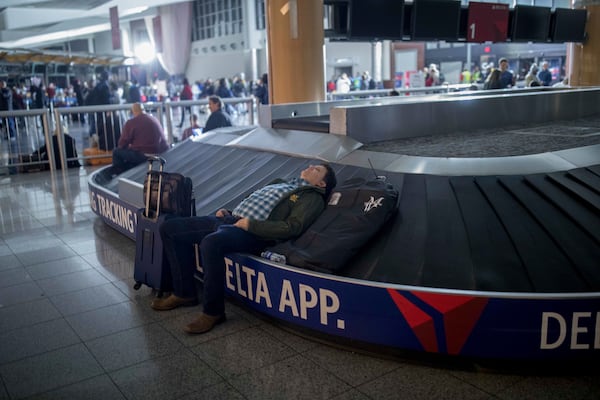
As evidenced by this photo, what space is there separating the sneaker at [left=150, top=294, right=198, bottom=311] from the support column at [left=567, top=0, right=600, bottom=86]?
14.7 m

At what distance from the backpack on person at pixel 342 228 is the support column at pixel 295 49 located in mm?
6195

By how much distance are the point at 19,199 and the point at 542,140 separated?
26.5 ft

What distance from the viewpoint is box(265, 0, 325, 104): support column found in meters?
9.90

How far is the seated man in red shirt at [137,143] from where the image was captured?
9.23 m

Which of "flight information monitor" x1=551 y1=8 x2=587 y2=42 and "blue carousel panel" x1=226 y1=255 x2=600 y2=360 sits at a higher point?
"flight information monitor" x1=551 y1=8 x2=587 y2=42

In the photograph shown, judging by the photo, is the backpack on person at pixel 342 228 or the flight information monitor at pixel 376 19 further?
the flight information monitor at pixel 376 19

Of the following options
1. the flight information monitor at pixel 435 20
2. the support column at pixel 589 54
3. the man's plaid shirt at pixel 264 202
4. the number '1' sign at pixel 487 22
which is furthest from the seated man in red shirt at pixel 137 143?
the support column at pixel 589 54

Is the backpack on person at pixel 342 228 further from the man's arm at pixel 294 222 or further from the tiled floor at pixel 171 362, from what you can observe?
the tiled floor at pixel 171 362

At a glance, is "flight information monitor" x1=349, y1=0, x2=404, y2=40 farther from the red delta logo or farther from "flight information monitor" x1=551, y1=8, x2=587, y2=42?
the red delta logo

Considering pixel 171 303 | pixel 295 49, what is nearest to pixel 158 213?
pixel 171 303

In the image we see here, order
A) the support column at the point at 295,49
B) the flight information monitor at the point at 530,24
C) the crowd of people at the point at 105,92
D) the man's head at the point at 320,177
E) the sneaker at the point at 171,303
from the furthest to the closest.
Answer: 1. the crowd of people at the point at 105,92
2. the flight information monitor at the point at 530,24
3. the support column at the point at 295,49
4. the sneaker at the point at 171,303
5. the man's head at the point at 320,177

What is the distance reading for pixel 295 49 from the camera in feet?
32.9

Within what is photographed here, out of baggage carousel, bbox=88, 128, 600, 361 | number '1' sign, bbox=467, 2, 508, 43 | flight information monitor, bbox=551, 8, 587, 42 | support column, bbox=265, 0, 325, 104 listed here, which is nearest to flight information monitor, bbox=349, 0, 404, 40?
support column, bbox=265, 0, 325, 104

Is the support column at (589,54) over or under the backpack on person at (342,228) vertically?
over
